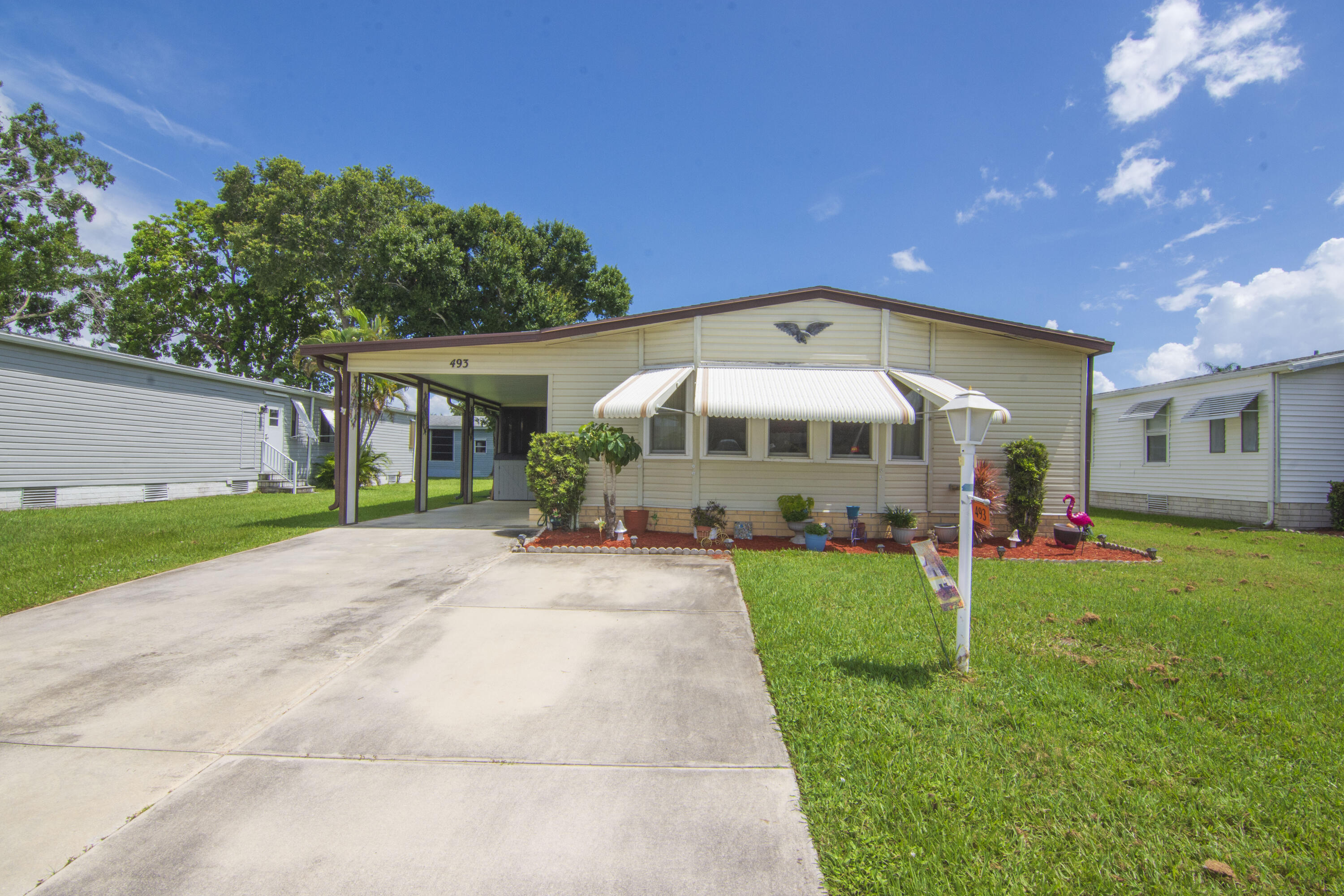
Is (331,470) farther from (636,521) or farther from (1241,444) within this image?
(1241,444)

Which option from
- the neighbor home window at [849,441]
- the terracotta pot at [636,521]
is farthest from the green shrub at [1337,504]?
the terracotta pot at [636,521]

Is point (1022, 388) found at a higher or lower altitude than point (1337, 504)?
higher

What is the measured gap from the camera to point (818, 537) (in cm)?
858

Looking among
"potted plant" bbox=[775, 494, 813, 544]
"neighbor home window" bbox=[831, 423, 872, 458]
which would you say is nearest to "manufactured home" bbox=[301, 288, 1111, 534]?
"neighbor home window" bbox=[831, 423, 872, 458]

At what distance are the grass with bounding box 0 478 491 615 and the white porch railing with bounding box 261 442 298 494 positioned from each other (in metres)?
2.02

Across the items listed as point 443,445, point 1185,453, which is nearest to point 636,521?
point 1185,453

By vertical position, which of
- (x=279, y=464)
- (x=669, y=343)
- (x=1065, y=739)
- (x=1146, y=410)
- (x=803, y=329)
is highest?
(x=803, y=329)

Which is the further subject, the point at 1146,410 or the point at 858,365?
the point at 1146,410

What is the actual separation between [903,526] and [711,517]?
10.1 ft

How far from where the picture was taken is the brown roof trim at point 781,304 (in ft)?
30.2

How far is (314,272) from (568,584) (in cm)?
2555

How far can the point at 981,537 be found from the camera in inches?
350

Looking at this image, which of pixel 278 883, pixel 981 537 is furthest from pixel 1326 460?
pixel 278 883

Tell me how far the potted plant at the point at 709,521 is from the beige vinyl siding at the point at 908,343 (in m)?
3.79
